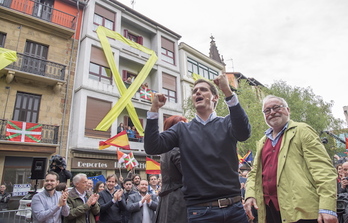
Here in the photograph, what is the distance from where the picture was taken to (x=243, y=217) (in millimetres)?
1926

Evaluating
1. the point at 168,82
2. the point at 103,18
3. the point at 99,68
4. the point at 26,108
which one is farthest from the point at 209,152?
the point at 168,82

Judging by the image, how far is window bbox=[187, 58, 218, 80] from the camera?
78.0ft

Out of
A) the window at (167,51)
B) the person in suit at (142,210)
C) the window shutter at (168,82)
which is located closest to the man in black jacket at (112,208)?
the person in suit at (142,210)

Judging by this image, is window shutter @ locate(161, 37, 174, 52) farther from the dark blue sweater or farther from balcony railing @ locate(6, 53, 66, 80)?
the dark blue sweater

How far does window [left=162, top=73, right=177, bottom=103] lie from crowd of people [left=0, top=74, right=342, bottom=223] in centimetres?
1738

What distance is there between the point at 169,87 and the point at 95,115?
25.1ft

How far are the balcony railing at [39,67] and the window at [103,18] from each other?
434cm

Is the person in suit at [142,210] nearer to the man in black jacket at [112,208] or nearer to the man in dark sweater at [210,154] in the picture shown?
the man in black jacket at [112,208]

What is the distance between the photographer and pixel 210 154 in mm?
1988

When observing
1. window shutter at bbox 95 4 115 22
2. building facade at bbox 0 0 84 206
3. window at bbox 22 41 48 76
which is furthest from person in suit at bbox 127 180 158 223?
window shutter at bbox 95 4 115 22

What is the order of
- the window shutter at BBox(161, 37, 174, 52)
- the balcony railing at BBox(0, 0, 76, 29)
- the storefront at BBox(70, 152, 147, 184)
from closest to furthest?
the storefront at BBox(70, 152, 147, 184) → the balcony railing at BBox(0, 0, 76, 29) → the window shutter at BBox(161, 37, 174, 52)

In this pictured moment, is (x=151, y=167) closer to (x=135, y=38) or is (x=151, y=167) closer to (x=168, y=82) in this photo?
(x=168, y=82)

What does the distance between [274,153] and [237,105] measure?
1.10m

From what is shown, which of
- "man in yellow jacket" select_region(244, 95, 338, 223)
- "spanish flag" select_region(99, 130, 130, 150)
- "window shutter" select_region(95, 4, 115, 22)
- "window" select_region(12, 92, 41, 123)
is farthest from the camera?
"window shutter" select_region(95, 4, 115, 22)
